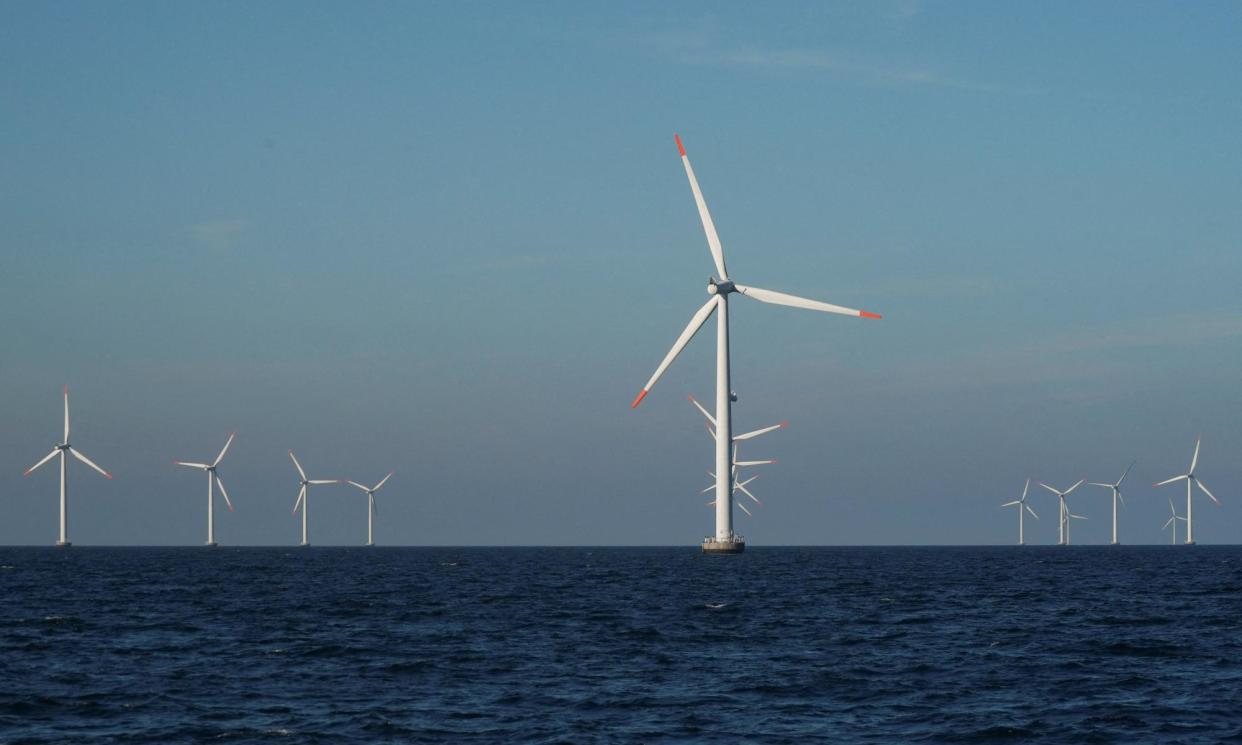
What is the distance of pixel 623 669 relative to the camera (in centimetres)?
5225

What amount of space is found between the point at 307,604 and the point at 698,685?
48848mm

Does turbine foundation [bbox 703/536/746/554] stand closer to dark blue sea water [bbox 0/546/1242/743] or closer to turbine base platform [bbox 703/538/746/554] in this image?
turbine base platform [bbox 703/538/746/554]

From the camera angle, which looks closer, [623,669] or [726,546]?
[623,669]

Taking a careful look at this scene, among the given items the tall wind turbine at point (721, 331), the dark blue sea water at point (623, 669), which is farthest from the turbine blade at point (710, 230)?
the dark blue sea water at point (623, 669)

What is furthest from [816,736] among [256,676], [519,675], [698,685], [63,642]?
[63,642]

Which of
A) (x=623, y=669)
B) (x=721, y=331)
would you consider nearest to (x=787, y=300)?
(x=721, y=331)

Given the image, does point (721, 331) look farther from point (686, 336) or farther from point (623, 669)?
point (623, 669)

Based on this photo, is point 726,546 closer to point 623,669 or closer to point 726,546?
point 726,546

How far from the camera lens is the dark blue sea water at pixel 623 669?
1542 inches

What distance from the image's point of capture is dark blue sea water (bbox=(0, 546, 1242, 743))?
39156 millimetres

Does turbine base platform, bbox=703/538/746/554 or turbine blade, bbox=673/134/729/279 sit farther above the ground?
turbine blade, bbox=673/134/729/279

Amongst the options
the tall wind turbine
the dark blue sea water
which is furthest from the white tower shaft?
the dark blue sea water

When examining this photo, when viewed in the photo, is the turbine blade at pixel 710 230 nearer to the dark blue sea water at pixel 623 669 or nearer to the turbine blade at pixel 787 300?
the turbine blade at pixel 787 300

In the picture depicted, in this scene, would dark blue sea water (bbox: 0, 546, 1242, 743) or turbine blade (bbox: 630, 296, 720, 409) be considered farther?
turbine blade (bbox: 630, 296, 720, 409)
